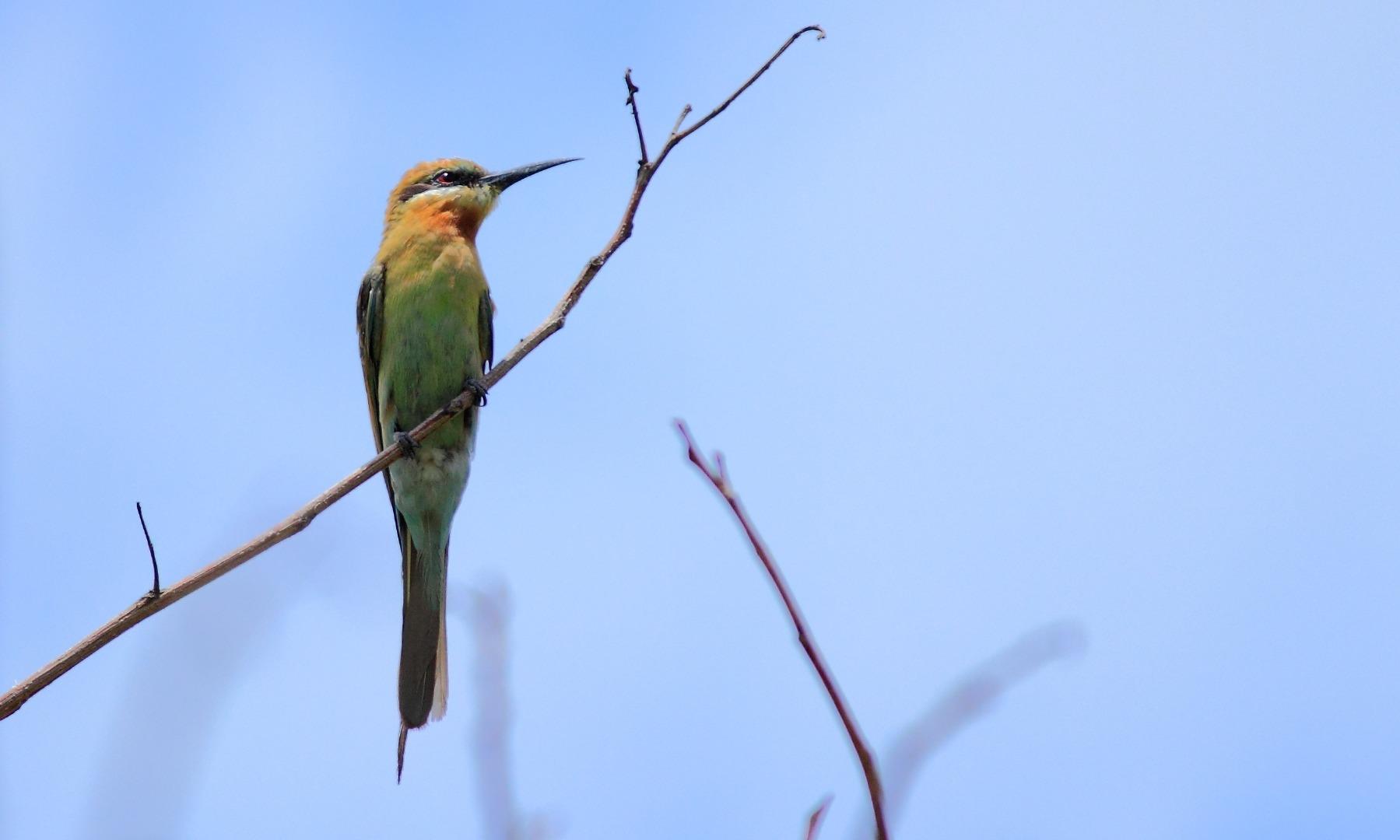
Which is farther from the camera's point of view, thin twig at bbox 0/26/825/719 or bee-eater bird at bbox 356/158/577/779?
bee-eater bird at bbox 356/158/577/779

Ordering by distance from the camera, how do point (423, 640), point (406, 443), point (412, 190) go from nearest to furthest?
point (406, 443) → point (423, 640) → point (412, 190)

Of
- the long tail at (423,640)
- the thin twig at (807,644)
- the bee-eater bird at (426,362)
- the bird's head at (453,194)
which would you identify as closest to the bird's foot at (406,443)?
the bee-eater bird at (426,362)

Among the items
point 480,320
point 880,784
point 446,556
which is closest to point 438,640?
point 446,556

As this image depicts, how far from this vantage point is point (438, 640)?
204 inches

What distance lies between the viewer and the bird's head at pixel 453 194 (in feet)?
19.1

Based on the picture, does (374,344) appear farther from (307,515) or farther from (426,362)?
(307,515)

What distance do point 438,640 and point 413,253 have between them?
1.60m

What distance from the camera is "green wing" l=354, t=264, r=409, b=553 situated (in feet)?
18.6

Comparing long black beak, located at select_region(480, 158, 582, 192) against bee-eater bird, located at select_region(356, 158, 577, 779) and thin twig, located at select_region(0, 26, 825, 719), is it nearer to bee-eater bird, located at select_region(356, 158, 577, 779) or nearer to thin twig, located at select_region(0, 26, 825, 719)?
bee-eater bird, located at select_region(356, 158, 577, 779)

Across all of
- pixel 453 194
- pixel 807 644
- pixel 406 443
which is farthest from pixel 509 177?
pixel 807 644

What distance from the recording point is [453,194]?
5875mm

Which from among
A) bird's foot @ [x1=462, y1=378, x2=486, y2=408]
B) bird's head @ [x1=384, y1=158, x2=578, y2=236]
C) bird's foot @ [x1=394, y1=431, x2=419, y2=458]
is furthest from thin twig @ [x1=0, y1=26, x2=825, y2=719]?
bird's head @ [x1=384, y1=158, x2=578, y2=236]

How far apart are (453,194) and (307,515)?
279 centimetres

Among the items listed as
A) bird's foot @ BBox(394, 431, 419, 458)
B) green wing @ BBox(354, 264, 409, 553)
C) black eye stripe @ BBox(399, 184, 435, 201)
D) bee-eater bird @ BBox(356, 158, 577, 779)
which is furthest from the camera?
black eye stripe @ BBox(399, 184, 435, 201)
